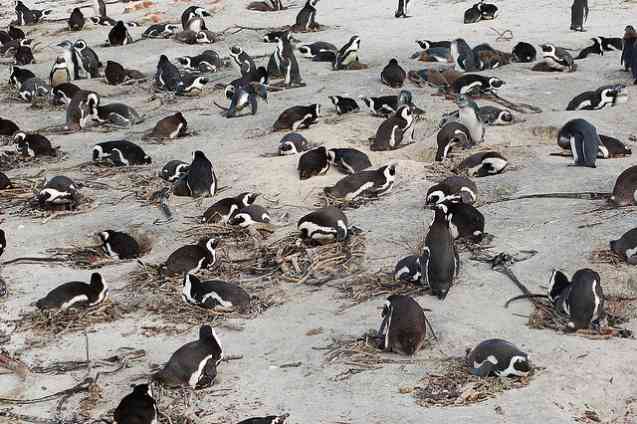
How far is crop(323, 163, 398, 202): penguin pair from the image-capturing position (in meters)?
8.70

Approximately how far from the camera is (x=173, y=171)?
9.62 meters

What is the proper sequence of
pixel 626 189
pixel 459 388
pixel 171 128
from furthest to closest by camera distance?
pixel 171 128 → pixel 626 189 → pixel 459 388

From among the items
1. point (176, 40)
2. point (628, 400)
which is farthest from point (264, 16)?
point (628, 400)

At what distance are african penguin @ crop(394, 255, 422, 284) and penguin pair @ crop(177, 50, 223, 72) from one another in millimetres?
8324

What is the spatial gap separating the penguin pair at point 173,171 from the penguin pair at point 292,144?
937 mm

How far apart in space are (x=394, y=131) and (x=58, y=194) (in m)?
3.21

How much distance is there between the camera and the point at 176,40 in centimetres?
1697

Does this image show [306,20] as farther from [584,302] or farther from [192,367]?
[192,367]

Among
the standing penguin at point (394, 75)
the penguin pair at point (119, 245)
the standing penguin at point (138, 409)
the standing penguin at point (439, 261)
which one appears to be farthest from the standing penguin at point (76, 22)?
the standing penguin at point (138, 409)

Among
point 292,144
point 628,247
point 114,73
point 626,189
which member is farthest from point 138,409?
point 114,73

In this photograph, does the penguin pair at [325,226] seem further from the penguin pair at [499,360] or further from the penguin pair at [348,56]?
the penguin pair at [348,56]

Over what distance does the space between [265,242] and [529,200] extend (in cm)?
207

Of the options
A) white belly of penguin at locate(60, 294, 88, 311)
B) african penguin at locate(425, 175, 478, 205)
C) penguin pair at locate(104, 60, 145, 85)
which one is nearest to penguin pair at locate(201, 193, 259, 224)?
african penguin at locate(425, 175, 478, 205)

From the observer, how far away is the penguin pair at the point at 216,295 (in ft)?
22.1
